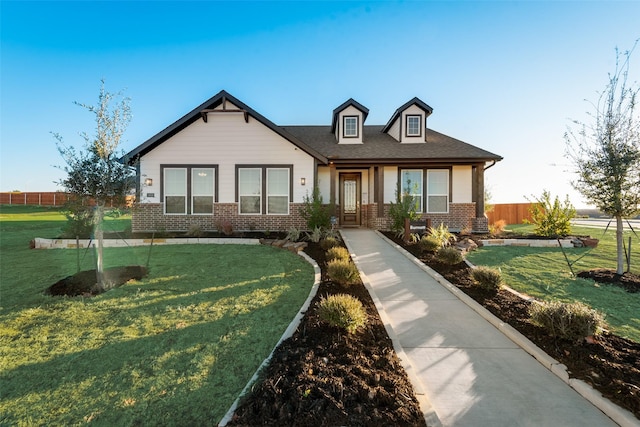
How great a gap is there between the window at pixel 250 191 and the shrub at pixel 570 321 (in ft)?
35.1

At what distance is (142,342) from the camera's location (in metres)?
3.57

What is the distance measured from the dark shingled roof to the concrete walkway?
28.3 feet

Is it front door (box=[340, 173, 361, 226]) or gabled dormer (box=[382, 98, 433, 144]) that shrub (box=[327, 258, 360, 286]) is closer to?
front door (box=[340, 173, 361, 226])

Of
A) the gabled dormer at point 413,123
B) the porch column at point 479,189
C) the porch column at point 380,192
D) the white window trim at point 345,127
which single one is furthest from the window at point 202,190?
the porch column at point 479,189

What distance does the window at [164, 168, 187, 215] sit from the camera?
12.5 meters

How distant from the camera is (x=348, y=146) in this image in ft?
47.6

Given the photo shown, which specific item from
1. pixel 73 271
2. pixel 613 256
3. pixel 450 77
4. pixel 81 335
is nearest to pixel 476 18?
pixel 450 77

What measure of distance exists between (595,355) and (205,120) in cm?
1337

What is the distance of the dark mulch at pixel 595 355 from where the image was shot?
8.38ft

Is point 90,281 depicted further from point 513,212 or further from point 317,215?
point 513,212

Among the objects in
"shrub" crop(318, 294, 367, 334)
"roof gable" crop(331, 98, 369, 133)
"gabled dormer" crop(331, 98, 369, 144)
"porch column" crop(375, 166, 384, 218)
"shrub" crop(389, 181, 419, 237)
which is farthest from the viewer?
"gabled dormer" crop(331, 98, 369, 144)

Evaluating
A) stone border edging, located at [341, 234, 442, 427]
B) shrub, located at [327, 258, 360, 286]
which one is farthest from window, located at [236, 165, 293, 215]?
stone border edging, located at [341, 234, 442, 427]

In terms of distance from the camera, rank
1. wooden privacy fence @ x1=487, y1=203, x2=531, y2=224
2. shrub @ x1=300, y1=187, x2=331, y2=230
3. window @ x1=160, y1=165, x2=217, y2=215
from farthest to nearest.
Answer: wooden privacy fence @ x1=487, y1=203, x2=531, y2=224, window @ x1=160, y1=165, x2=217, y2=215, shrub @ x1=300, y1=187, x2=331, y2=230

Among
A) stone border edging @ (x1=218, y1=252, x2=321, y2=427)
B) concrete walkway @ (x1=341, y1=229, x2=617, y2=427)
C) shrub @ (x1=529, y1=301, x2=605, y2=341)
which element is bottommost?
concrete walkway @ (x1=341, y1=229, x2=617, y2=427)
